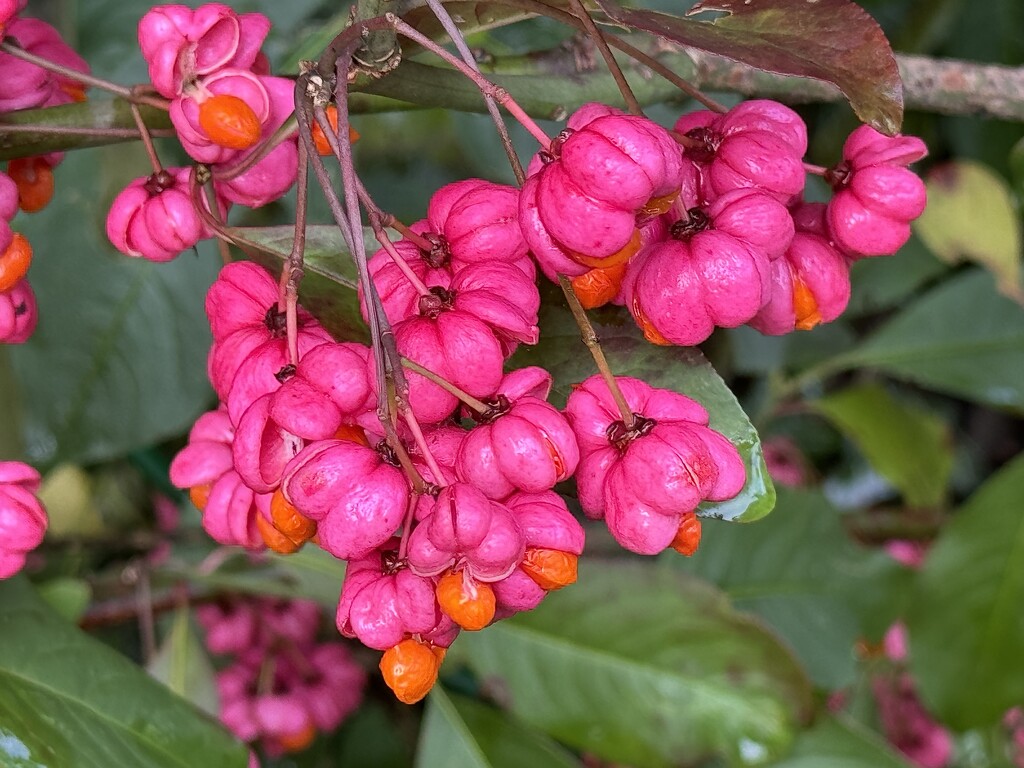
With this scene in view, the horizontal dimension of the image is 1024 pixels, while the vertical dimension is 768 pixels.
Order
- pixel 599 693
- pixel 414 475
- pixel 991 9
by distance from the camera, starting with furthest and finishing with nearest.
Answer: pixel 991 9 → pixel 599 693 → pixel 414 475

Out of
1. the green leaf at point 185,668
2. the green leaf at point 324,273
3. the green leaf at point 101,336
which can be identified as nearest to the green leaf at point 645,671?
the green leaf at point 185,668

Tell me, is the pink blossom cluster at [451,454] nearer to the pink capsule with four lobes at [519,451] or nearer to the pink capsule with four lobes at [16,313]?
the pink capsule with four lobes at [519,451]

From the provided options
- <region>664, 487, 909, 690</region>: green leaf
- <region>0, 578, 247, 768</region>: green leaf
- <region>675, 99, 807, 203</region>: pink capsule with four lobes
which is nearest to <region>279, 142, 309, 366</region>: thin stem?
<region>675, 99, 807, 203</region>: pink capsule with four lobes

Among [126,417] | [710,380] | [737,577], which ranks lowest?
[737,577]

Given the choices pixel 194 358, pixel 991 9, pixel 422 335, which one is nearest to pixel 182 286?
pixel 194 358

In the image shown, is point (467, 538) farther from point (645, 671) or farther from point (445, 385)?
point (645, 671)

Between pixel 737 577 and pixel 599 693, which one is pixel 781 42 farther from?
pixel 737 577
